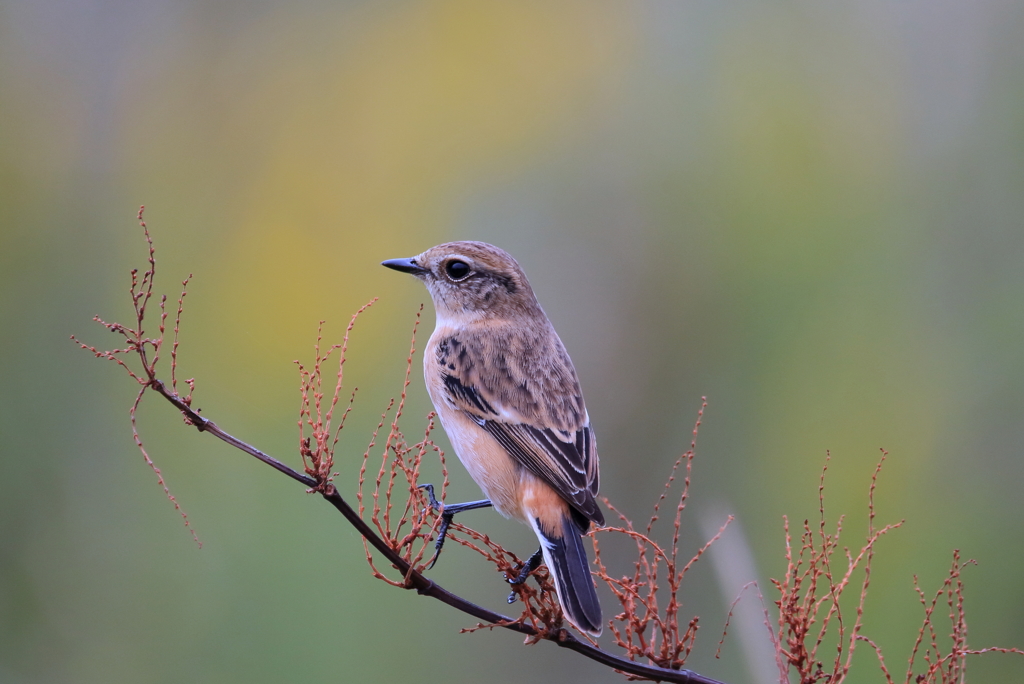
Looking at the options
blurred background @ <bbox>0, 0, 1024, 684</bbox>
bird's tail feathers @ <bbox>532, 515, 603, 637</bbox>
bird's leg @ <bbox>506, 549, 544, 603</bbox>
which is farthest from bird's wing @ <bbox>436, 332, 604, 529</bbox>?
blurred background @ <bbox>0, 0, 1024, 684</bbox>

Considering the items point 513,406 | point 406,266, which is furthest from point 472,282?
point 513,406

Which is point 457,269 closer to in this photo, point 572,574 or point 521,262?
point 572,574

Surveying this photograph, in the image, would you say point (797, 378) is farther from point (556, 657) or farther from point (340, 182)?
point (340, 182)

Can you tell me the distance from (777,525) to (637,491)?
4.09 feet

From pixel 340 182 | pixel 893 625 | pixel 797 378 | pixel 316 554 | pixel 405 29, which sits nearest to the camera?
pixel 893 625

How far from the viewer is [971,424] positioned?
655 cm

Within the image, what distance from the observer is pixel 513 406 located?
354 cm

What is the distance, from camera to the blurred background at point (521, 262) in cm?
606

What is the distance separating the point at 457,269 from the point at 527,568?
1.63 m

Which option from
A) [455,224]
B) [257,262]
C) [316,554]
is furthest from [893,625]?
[257,262]

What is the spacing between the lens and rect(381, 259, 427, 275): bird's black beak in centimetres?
373

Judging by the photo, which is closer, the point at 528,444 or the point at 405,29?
the point at 528,444

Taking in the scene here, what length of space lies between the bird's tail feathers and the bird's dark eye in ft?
4.37

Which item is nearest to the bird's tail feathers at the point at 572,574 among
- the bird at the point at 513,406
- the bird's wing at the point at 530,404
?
the bird at the point at 513,406
